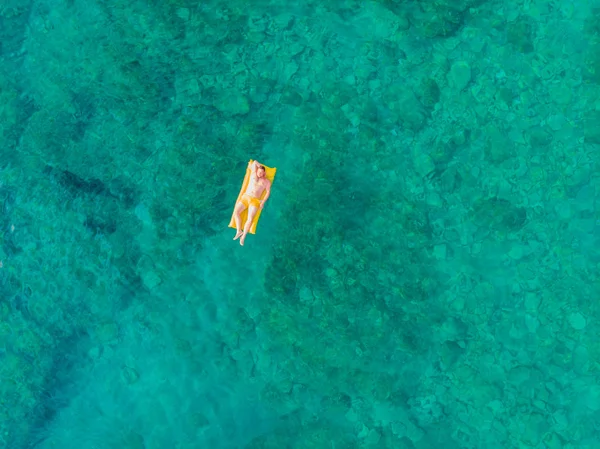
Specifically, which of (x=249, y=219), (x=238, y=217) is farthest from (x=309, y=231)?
(x=238, y=217)

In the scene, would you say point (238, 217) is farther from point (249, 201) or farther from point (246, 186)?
point (246, 186)

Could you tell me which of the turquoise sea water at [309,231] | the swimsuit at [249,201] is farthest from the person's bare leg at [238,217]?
the turquoise sea water at [309,231]

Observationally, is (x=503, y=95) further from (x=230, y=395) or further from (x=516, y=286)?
(x=230, y=395)

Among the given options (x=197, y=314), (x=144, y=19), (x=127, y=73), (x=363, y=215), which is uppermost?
(x=144, y=19)

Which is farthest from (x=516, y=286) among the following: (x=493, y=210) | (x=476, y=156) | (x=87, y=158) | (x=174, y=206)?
(x=87, y=158)

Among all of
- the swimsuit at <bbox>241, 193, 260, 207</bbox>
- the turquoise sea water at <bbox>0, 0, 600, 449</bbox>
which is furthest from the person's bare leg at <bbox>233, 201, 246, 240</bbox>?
the turquoise sea water at <bbox>0, 0, 600, 449</bbox>

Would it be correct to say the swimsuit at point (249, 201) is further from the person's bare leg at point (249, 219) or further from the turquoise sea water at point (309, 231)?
the turquoise sea water at point (309, 231)

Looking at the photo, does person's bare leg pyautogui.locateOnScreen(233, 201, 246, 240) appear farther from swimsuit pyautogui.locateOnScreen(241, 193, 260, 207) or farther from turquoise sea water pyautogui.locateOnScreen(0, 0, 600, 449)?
turquoise sea water pyautogui.locateOnScreen(0, 0, 600, 449)
